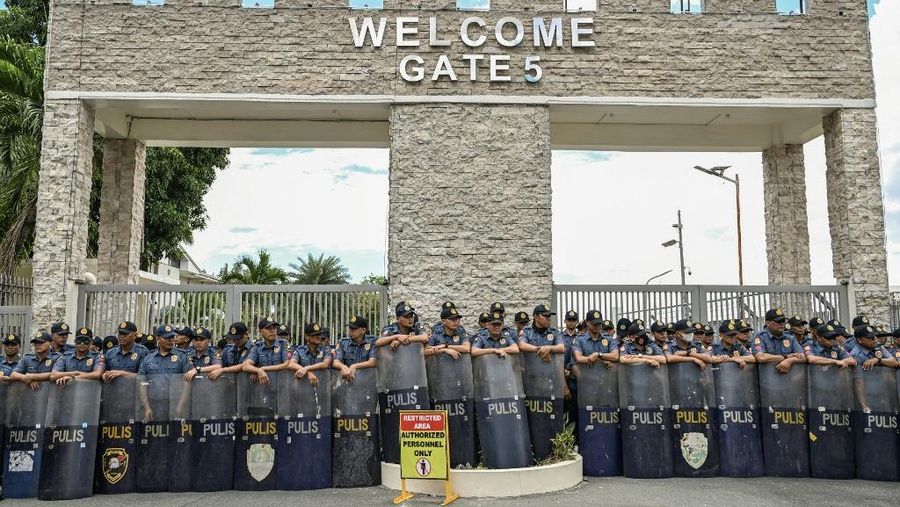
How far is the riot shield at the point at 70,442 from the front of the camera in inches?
285

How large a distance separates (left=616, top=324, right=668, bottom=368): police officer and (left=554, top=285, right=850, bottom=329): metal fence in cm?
333

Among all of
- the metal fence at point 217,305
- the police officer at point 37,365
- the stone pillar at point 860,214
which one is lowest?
the police officer at point 37,365

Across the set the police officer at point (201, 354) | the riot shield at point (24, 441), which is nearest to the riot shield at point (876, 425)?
the police officer at point (201, 354)

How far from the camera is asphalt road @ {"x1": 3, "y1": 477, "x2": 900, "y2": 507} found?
274 inches

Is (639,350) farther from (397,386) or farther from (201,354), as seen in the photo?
(201,354)

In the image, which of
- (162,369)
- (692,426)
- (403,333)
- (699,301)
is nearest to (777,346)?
(692,426)

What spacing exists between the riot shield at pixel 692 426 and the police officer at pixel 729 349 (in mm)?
365

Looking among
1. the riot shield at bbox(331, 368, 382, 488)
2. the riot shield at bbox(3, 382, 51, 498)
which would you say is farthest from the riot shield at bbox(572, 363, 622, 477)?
the riot shield at bbox(3, 382, 51, 498)

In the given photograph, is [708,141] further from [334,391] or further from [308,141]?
[334,391]

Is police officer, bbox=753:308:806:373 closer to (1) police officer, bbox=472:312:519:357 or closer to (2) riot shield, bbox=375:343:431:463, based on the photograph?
(1) police officer, bbox=472:312:519:357

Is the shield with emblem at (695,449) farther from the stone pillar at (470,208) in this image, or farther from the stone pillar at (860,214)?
the stone pillar at (860,214)

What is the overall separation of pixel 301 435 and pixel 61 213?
6.97 m

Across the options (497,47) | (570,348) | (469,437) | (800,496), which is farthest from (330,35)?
(800,496)

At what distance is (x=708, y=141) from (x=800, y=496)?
970 cm
